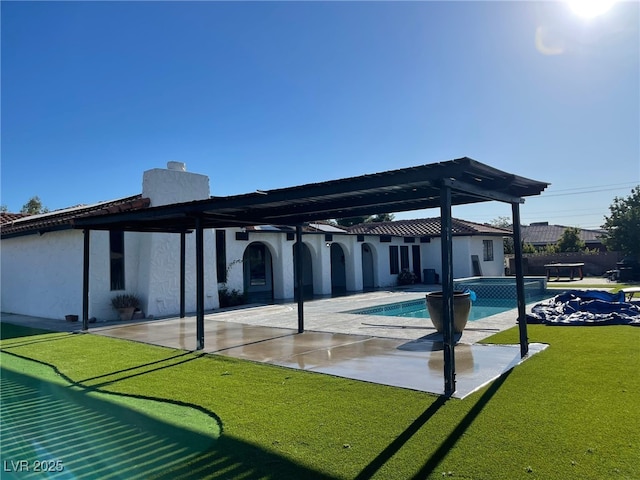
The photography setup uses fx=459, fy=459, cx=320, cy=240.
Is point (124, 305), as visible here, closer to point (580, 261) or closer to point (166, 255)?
point (166, 255)

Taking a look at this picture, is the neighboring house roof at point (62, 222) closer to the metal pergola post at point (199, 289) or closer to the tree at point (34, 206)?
the metal pergola post at point (199, 289)

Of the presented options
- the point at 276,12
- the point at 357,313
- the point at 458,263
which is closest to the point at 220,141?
the point at 276,12

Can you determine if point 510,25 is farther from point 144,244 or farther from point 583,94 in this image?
point 144,244

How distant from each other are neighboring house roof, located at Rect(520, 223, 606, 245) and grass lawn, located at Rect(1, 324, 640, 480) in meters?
48.1

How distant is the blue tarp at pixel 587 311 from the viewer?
431 inches

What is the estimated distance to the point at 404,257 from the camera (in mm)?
28969

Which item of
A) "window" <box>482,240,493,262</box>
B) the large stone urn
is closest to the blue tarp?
the large stone urn

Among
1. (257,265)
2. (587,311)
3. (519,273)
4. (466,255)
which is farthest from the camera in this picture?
(466,255)

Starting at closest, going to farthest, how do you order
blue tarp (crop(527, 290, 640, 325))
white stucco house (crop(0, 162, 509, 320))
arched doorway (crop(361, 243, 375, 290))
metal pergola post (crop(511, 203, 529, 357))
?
metal pergola post (crop(511, 203, 529, 357)), blue tarp (crop(527, 290, 640, 325)), white stucco house (crop(0, 162, 509, 320)), arched doorway (crop(361, 243, 375, 290))

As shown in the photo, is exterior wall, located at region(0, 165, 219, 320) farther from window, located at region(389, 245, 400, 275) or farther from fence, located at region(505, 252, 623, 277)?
fence, located at region(505, 252, 623, 277)

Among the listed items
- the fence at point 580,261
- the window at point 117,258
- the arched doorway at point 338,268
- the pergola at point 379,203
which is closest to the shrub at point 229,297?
the window at point 117,258

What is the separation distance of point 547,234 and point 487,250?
1152 inches

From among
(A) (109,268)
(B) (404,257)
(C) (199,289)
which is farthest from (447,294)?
(B) (404,257)

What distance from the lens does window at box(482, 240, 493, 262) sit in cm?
2991
